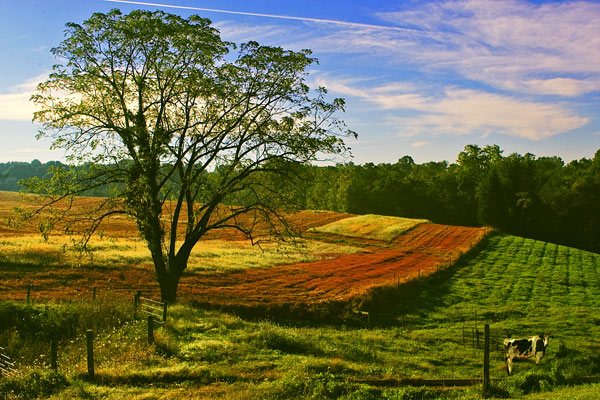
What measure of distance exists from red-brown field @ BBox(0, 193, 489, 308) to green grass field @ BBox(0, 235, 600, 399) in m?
4.89

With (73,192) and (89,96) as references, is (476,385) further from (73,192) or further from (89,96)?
(89,96)

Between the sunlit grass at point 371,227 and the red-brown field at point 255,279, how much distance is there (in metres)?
13.9

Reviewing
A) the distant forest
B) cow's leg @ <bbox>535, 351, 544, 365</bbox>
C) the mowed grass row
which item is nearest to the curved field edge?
the mowed grass row

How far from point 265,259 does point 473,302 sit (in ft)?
77.3

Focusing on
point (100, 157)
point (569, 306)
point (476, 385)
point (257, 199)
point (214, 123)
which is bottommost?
point (569, 306)

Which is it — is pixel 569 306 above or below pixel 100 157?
below

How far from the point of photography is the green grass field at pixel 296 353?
10693 mm

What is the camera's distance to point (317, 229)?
251 ft

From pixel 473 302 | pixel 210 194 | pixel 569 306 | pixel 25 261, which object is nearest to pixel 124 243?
pixel 25 261

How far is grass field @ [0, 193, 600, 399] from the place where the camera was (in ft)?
36.5

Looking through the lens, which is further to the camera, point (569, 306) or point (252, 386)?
point (569, 306)

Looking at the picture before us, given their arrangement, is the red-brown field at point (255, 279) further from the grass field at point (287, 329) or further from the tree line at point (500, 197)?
the tree line at point (500, 197)

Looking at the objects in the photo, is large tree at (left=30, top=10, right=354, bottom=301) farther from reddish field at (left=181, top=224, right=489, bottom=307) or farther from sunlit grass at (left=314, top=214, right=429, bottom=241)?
sunlit grass at (left=314, top=214, right=429, bottom=241)

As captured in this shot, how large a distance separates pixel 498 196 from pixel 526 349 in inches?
2875
